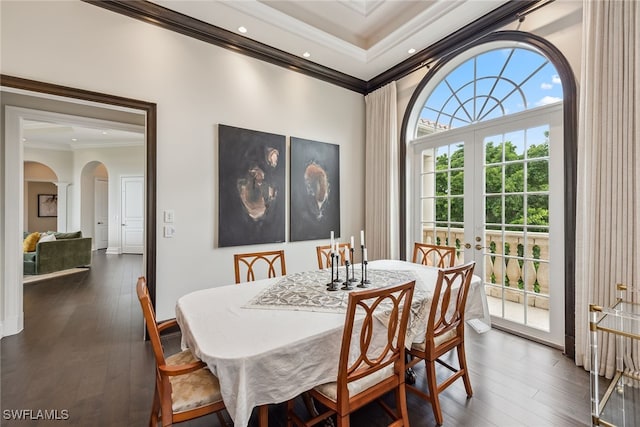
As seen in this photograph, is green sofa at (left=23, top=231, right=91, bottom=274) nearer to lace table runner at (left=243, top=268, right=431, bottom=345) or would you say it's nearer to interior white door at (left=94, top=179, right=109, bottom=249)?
interior white door at (left=94, top=179, right=109, bottom=249)

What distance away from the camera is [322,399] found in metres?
1.33

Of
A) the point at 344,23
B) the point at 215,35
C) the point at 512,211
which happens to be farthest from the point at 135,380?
the point at 344,23

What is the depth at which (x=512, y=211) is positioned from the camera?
2936 mm

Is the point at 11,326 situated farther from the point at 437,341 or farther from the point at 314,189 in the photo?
the point at 437,341

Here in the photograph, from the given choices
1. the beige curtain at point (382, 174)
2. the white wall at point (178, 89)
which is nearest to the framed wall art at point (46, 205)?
the white wall at point (178, 89)

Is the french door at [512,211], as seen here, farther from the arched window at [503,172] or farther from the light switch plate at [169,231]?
the light switch plate at [169,231]

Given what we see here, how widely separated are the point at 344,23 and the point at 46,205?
39.4ft

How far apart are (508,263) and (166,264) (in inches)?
144

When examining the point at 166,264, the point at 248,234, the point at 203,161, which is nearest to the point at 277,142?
the point at 203,161

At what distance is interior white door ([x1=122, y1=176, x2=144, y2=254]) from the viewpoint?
8.05 metres

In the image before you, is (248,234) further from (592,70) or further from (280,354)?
(592,70)

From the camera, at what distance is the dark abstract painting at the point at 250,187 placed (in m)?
3.15

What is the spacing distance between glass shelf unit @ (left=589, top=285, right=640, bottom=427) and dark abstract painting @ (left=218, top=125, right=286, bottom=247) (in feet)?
9.67

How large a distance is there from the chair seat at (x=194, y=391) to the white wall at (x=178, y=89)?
1740 millimetres
